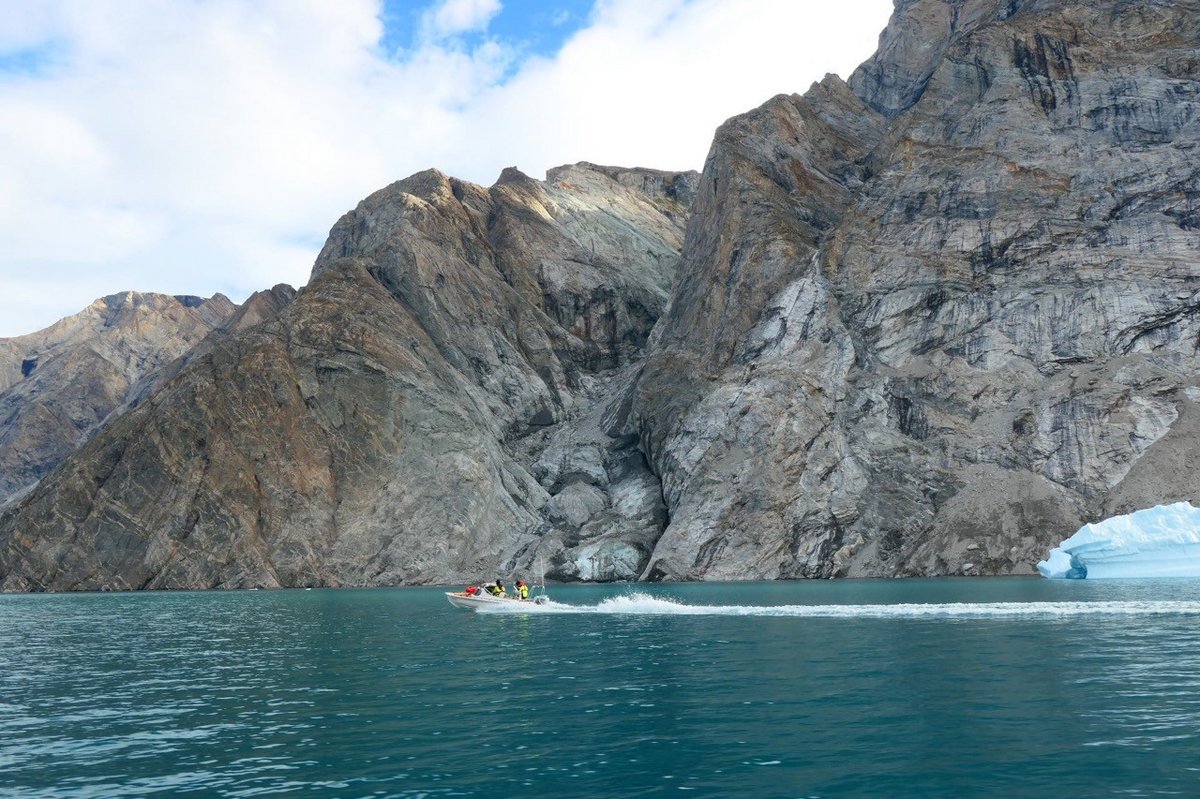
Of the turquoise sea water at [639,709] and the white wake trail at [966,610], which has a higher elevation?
the white wake trail at [966,610]

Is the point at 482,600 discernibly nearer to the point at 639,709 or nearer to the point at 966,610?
the point at 966,610

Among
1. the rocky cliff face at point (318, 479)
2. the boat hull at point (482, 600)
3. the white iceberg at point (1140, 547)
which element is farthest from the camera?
the rocky cliff face at point (318, 479)

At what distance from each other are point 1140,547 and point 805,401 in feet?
171

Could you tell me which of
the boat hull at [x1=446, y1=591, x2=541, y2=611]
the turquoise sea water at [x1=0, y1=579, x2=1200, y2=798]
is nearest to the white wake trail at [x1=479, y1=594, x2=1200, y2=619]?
the turquoise sea water at [x1=0, y1=579, x2=1200, y2=798]

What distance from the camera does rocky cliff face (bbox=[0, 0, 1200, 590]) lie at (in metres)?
132

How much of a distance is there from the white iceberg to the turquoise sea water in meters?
47.8

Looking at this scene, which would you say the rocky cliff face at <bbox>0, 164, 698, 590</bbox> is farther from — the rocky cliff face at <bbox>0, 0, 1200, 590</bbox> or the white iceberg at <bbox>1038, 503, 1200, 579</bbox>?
the white iceberg at <bbox>1038, 503, 1200, 579</bbox>

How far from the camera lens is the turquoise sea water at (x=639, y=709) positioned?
2191 cm

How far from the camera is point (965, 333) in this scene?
146125 mm

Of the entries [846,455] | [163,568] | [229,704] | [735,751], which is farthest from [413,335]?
[735,751]

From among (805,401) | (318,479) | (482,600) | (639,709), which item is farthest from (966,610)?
(318,479)

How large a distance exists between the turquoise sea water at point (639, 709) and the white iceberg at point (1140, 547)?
47.8 m

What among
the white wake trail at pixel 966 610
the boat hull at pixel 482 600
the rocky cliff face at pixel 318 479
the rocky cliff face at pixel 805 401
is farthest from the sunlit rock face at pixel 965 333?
the white wake trail at pixel 966 610

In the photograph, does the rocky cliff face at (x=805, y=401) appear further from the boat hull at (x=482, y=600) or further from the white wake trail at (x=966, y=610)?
the white wake trail at (x=966, y=610)
